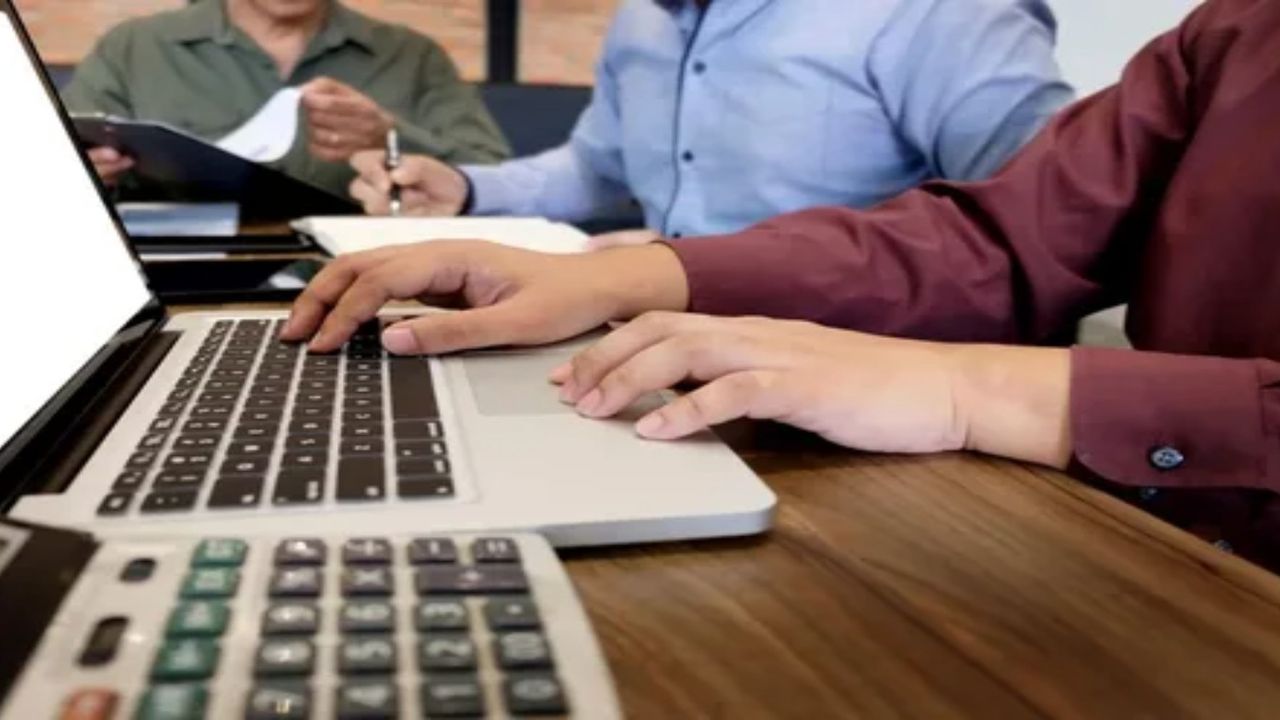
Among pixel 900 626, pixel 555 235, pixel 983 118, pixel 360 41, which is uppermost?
pixel 983 118

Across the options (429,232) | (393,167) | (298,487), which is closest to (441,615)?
(298,487)

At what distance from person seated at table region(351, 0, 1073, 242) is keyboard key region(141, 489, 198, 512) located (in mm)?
694

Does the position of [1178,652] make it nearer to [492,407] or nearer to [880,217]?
[492,407]

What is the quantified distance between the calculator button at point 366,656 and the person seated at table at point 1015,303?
215 mm

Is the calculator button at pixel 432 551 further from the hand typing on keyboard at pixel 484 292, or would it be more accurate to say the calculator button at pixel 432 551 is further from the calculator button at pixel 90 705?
the hand typing on keyboard at pixel 484 292

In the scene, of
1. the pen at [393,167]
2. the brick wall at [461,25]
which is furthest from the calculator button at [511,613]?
the brick wall at [461,25]

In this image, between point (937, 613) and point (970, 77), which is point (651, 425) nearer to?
point (937, 613)

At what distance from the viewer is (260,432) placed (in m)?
0.50

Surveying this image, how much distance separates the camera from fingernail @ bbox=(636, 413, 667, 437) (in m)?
0.51

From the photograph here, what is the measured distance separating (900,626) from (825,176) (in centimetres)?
90

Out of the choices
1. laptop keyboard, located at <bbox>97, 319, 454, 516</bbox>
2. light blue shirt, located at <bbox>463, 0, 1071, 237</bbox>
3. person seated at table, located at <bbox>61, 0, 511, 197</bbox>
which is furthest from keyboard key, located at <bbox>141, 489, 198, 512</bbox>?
person seated at table, located at <bbox>61, 0, 511, 197</bbox>

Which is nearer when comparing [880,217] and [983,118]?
[880,217]

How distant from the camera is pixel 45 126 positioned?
672 millimetres

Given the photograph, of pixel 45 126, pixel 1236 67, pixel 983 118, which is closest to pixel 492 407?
pixel 45 126
